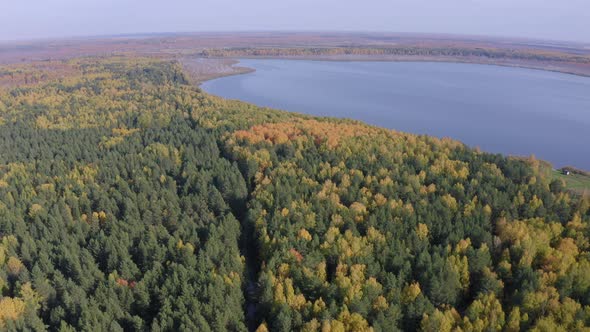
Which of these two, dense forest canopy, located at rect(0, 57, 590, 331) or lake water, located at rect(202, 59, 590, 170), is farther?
lake water, located at rect(202, 59, 590, 170)

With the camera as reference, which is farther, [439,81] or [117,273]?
[439,81]

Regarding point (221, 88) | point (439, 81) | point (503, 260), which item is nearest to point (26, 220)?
point (503, 260)

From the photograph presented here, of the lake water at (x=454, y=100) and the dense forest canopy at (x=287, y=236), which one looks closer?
the dense forest canopy at (x=287, y=236)

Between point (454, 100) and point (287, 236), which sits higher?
point (454, 100)

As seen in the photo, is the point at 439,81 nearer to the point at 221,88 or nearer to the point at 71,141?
the point at 221,88
